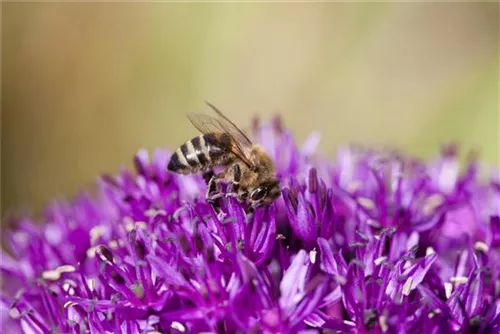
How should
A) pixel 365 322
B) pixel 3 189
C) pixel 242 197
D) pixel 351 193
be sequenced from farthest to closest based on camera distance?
pixel 3 189
pixel 351 193
pixel 242 197
pixel 365 322

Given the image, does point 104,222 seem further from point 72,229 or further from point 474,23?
point 474,23

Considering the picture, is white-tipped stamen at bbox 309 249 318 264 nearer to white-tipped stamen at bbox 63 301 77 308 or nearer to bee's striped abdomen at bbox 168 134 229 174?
bee's striped abdomen at bbox 168 134 229 174

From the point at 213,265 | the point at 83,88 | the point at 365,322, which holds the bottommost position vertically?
the point at 365,322

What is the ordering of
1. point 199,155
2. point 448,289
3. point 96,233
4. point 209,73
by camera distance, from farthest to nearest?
1. point 209,73
2. point 96,233
3. point 199,155
4. point 448,289

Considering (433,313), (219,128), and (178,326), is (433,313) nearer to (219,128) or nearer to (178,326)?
(178,326)

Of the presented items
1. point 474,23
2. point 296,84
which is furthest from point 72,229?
point 474,23

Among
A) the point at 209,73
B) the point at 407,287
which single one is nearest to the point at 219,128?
the point at 407,287
